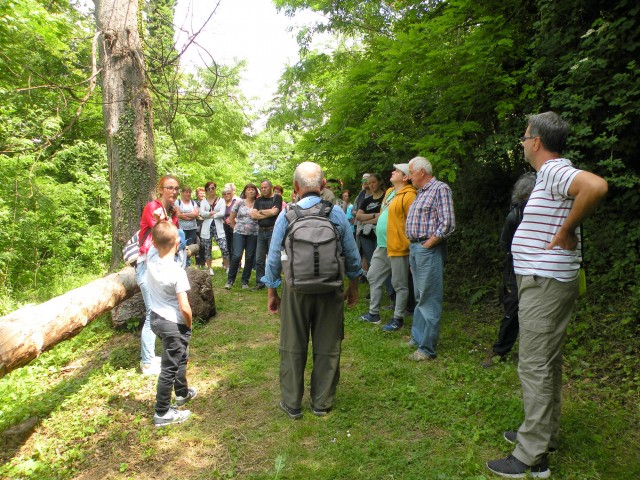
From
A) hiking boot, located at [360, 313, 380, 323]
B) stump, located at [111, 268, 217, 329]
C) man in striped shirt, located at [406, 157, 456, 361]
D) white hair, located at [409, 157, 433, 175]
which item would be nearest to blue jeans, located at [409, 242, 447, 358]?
man in striped shirt, located at [406, 157, 456, 361]

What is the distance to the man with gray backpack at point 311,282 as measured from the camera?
314cm

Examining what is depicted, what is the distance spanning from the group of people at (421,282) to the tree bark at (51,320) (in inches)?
21.2

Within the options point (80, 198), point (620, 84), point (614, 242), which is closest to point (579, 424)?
point (614, 242)

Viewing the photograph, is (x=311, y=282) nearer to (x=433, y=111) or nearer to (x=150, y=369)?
(x=150, y=369)

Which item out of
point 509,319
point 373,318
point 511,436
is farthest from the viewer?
point 373,318

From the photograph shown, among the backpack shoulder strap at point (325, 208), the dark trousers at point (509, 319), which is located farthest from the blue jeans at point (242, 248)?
the dark trousers at point (509, 319)

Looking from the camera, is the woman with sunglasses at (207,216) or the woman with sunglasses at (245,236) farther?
the woman with sunglasses at (207,216)

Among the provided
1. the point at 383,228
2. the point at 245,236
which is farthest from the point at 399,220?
the point at 245,236

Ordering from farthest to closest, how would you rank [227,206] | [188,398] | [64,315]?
[227,206] → [188,398] → [64,315]

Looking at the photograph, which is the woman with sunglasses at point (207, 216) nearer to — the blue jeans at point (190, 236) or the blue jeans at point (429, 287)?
the blue jeans at point (190, 236)

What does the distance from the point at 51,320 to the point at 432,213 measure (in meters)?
3.82

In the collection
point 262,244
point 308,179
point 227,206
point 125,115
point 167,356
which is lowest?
point 167,356

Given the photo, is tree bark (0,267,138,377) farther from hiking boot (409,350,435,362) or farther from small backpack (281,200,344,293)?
hiking boot (409,350,435,362)

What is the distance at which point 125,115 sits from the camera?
550 cm
